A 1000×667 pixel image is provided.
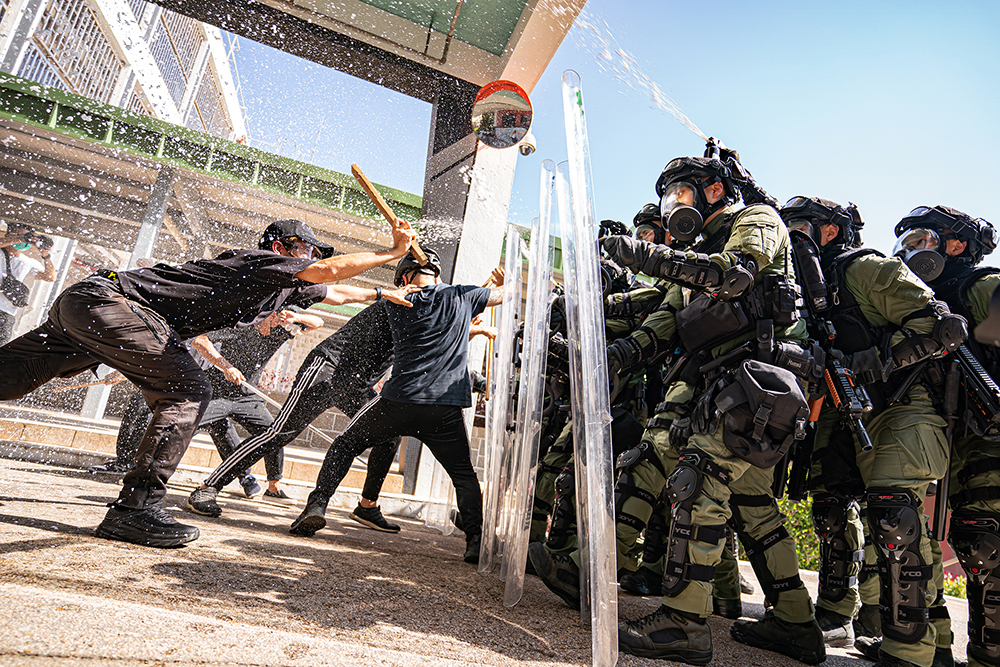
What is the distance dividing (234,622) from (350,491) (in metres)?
4.05

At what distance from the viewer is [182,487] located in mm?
4266

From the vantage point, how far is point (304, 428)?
3.59 metres

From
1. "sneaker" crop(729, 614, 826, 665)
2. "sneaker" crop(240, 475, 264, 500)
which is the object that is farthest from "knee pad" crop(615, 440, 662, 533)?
"sneaker" crop(240, 475, 264, 500)

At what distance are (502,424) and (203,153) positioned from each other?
700 centimetres

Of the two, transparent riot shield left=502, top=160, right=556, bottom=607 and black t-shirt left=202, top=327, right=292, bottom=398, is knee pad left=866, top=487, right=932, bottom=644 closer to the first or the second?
transparent riot shield left=502, top=160, right=556, bottom=607

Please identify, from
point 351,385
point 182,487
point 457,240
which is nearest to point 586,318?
point 351,385

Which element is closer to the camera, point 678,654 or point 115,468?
point 678,654

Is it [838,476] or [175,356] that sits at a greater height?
[175,356]

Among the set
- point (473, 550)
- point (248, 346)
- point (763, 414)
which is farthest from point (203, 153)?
point (763, 414)

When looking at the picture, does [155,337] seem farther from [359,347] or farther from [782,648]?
[782,648]

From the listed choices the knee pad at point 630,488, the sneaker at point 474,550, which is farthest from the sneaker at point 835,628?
the sneaker at point 474,550

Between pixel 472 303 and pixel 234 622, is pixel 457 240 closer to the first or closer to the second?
pixel 472 303

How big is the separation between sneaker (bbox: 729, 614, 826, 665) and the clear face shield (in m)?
1.74

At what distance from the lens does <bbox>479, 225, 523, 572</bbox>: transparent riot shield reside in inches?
108
